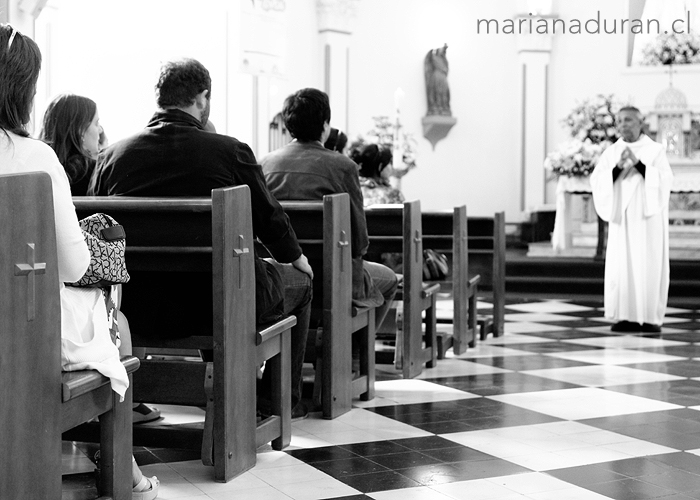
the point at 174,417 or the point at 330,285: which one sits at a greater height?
the point at 330,285

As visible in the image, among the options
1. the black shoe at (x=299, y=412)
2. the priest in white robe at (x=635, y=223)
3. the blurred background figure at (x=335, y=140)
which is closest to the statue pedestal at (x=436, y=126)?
the priest in white robe at (x=635, y=223)

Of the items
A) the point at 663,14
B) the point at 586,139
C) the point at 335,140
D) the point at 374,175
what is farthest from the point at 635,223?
the point at 663,14

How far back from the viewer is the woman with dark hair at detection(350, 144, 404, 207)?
18.8 ft

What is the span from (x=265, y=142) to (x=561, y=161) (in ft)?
9.82

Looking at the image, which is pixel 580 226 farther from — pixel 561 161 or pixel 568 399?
pixel 568 399

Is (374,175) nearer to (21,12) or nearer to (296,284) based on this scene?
(21,12)

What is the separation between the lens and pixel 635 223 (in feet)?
22.5

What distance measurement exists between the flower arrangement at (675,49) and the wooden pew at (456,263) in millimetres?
6237

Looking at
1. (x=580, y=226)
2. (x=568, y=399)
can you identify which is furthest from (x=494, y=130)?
(x=568, y=399)

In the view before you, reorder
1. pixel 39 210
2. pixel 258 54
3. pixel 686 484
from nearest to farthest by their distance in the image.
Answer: pixel 39 210 → pixel 686 484 → pixel 258 54

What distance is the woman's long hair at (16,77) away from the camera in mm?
2078

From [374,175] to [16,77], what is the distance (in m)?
3.90

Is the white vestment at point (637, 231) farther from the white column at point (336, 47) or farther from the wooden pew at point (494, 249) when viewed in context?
the white column at point (336, 47)

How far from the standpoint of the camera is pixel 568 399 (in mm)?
4367
